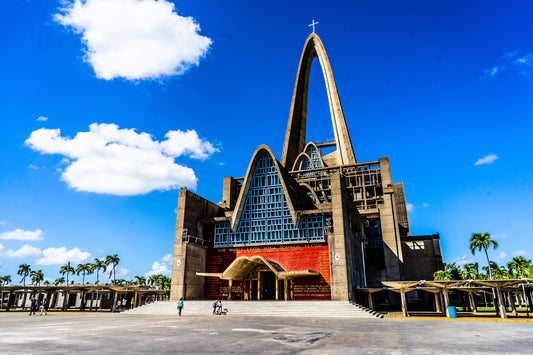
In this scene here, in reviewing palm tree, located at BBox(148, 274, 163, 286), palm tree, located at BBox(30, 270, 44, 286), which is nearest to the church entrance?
palm tree, located at BBox(148, 274, 163, 286)

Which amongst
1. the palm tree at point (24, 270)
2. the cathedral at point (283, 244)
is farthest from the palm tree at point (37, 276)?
the cathedral at point (283, 244)

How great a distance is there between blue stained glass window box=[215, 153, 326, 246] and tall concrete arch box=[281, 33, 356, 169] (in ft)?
83.5

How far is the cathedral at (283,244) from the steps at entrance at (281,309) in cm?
336

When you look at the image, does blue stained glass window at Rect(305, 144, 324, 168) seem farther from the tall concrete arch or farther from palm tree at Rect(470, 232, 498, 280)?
palm tree at Rect(470, 232, 498, 280)

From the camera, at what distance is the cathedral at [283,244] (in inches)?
1410

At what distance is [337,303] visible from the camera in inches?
1165

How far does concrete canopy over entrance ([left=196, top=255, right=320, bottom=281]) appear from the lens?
111 ft

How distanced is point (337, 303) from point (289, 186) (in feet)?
51.9

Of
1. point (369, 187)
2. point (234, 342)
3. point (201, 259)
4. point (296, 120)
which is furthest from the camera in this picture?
point (296, 120)

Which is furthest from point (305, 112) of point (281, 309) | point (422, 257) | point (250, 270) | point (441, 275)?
point (281, 309)

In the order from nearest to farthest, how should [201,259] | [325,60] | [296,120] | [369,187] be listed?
[201,259] < [369,187] < [296,120] < [325,60]

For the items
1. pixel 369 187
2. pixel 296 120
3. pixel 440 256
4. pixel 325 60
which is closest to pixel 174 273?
pixel 369 187

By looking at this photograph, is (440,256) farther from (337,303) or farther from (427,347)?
(427,347)

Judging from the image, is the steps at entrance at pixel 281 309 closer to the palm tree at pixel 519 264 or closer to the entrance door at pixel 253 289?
the entrance door at pixel 253 289
